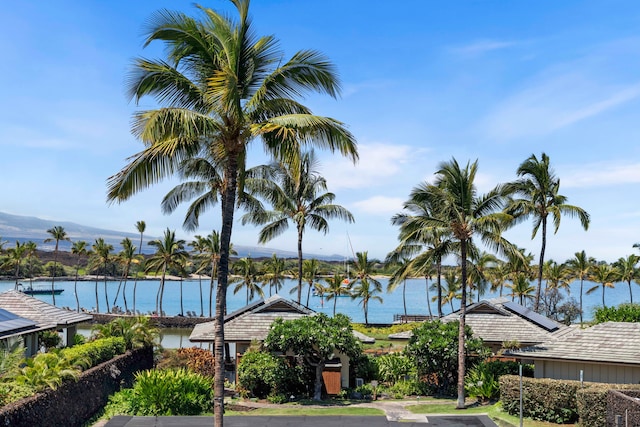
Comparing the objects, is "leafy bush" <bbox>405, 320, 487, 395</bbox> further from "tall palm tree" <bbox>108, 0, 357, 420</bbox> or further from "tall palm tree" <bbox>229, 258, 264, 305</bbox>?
"tall palm tree" <bbox>229, 258, 264, 305</bbox>

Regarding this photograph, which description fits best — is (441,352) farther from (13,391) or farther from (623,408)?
(13,391)

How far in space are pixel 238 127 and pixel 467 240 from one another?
1407cm

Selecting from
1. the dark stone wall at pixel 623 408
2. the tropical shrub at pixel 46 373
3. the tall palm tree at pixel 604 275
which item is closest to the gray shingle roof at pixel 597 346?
the dark stone wall at pixel 623 408

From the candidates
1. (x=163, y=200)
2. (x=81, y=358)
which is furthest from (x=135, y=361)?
(x=163, y=200)

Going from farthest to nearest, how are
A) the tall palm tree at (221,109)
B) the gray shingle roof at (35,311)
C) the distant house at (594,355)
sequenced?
the gray shingle roof at (35,311)
the distant house at (594,355)
the tall palm tree at (221,109)

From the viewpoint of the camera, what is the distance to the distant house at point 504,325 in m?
27.5

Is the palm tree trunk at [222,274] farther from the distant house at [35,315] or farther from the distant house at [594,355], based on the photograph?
the distant house at [35,315]

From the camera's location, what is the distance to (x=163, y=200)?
69.6ft

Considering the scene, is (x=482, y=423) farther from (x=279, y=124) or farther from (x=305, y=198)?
(x=305, y=198)

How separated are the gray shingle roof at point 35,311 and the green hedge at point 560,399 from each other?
18393 millimetres

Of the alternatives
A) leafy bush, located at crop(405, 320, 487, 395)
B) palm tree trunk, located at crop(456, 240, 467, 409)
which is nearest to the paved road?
palm tree trunk, located at crop(456, 240, 467, 409)

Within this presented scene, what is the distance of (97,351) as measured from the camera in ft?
72.3

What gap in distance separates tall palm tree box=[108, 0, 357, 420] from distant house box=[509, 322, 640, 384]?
12.0 meters

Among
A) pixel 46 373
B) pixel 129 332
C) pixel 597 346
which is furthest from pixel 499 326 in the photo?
pixel 46 373
